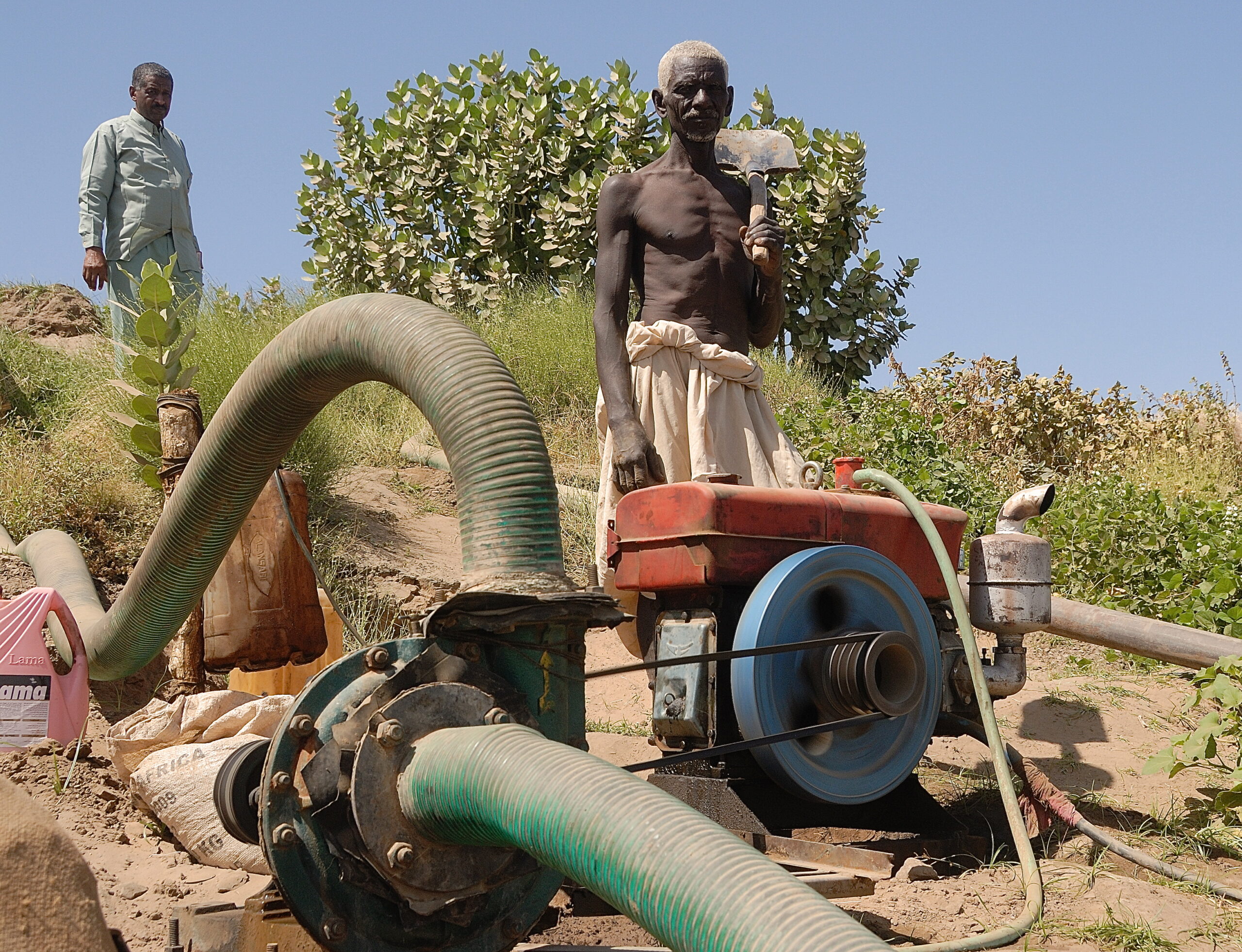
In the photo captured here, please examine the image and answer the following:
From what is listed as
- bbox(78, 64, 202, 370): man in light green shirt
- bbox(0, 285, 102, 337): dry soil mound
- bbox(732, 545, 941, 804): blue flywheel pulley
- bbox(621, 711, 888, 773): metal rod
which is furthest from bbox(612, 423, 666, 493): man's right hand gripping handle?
bbox(0, 285, 102, 337): dry soil mound

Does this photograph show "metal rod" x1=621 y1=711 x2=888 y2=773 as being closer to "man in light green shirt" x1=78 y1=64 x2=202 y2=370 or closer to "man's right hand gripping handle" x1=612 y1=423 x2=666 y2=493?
"man's right hand gripping handle" x1=612 y1=423 x2=666 y2=493

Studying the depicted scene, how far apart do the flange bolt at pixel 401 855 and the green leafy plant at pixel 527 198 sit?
346 inches

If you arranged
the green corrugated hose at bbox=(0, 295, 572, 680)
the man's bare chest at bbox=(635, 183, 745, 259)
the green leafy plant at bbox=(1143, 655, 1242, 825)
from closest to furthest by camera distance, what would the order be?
the green corrugated hose at bbox=(0, 295, 572, 680), the green leafy plant at bbox=(1143, 655, 1242, 825), the man's bare chest at bbox=(635, 183, 745, 259)

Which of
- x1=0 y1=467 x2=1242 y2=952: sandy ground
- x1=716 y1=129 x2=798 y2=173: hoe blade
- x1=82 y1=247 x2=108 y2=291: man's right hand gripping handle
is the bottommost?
x1=0 y1=467 x2=1242 y2=952: sandy ground

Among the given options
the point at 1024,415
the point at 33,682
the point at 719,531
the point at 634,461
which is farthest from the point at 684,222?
the point at 1024,415

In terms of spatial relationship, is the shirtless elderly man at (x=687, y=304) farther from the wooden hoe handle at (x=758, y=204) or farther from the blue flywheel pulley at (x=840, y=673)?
the blue flywheel pulley at (x=840, y=673)

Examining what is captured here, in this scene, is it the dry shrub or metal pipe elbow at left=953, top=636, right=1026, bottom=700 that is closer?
metal pipe elbow at left=953, top=636, right=1026, bottom=700

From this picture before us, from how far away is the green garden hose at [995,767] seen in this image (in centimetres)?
248

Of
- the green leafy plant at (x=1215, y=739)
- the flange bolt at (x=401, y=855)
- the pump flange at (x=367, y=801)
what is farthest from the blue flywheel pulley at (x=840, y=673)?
the flange bolt at (x=401, y=855)

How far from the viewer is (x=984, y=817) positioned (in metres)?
3.68

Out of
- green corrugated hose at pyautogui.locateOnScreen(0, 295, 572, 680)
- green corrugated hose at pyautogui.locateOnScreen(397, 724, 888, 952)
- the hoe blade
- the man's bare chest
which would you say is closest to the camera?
green corrugated hose at pyautogui.locateOnScreen(397, 724, 888, 952)

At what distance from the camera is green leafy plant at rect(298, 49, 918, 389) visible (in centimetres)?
1019

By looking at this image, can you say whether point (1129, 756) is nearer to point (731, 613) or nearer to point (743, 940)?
point (731, 613)

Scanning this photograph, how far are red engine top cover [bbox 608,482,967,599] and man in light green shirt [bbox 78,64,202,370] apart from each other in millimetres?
5001
